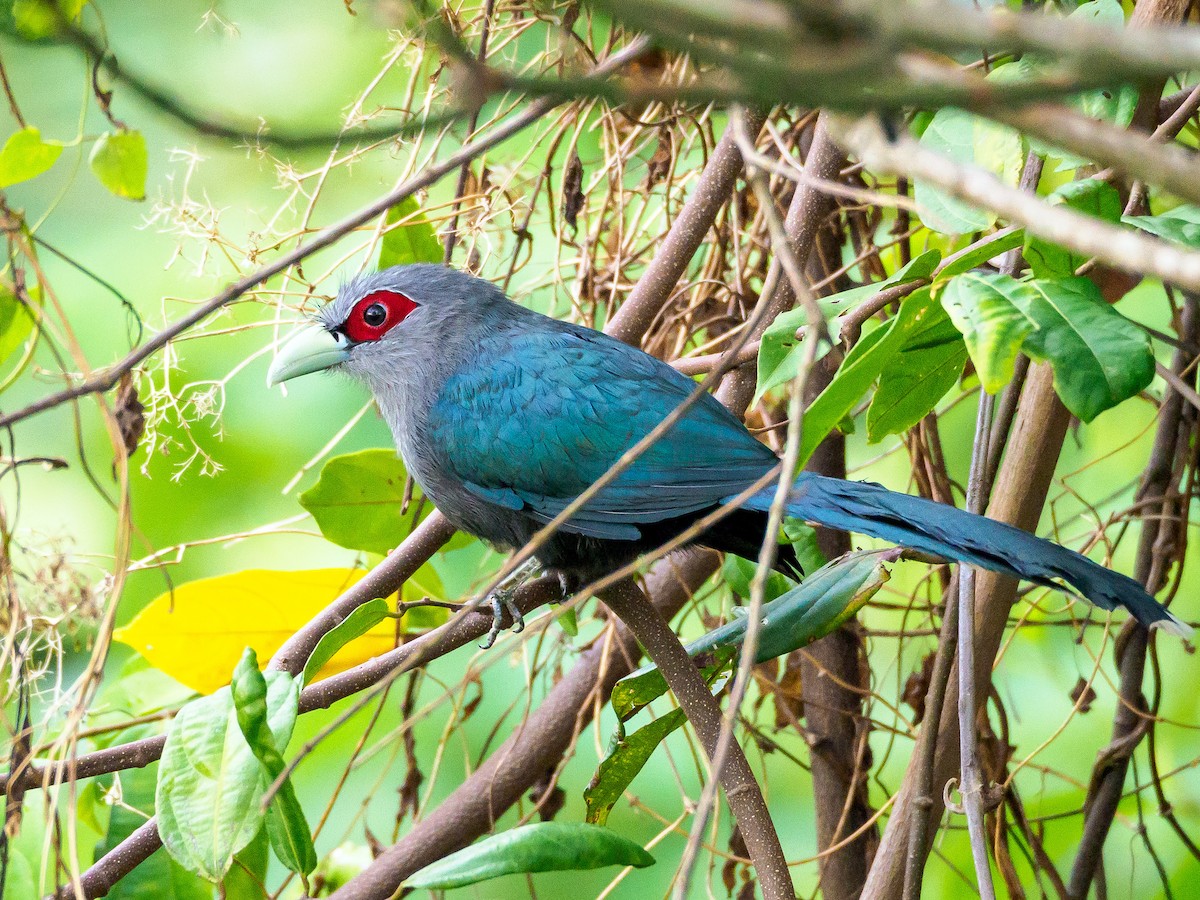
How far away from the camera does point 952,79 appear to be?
622 mm

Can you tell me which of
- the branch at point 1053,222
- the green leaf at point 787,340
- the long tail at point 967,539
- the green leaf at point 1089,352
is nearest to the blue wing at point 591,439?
the long tail at point 967,539

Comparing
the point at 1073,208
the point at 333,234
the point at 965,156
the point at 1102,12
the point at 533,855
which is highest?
the point at 1102,12

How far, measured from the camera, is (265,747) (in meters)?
1.46

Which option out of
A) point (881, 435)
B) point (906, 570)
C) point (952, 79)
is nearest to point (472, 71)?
point (952, 79)

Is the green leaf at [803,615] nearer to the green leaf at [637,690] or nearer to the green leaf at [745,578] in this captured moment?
the green leaf at [637,690]

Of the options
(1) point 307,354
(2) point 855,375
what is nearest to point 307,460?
(1) point 307,354

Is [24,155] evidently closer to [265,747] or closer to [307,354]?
[307,354]

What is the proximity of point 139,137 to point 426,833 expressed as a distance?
1.56 metres

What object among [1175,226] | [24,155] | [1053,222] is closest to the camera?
[1053,222]

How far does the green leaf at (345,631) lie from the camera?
175cm

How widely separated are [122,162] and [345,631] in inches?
42.7

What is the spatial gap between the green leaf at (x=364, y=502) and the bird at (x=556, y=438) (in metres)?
0.09

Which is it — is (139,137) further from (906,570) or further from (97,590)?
(906,570)

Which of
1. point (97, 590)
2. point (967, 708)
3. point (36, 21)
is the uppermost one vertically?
point (36, 21)
